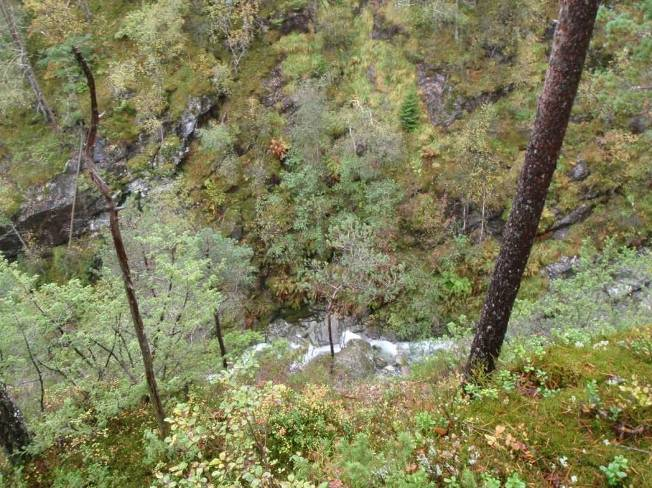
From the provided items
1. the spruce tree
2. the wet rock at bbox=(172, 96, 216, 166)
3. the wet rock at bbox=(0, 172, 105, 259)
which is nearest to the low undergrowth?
the spruce tree

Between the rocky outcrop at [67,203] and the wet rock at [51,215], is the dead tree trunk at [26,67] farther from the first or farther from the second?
the wet rock at [51,215]

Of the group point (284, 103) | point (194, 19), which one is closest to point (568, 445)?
point (284, 103)

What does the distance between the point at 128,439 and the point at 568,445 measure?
629 cm


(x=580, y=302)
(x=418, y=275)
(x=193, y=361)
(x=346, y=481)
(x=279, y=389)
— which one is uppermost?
(x=279, y=389)

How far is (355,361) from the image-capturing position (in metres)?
13.9

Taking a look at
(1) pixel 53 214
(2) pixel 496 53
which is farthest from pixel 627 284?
(1) pixel 53 214

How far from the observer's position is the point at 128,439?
6.49 meters

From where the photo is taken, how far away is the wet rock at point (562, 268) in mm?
14391

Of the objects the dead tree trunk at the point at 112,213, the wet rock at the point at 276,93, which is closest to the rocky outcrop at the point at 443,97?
the wet rock at the point at 276,93

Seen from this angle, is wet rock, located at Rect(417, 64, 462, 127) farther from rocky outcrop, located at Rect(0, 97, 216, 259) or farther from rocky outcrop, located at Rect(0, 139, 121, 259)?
rocky outcrop, located at Rect(0, 139, 121, 259)

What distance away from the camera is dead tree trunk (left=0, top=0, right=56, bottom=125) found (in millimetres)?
19453

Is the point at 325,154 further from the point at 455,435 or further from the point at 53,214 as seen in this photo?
the point at 455,435

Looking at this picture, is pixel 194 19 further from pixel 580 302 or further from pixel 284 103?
pixel 580 302

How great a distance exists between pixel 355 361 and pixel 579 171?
11.3m
